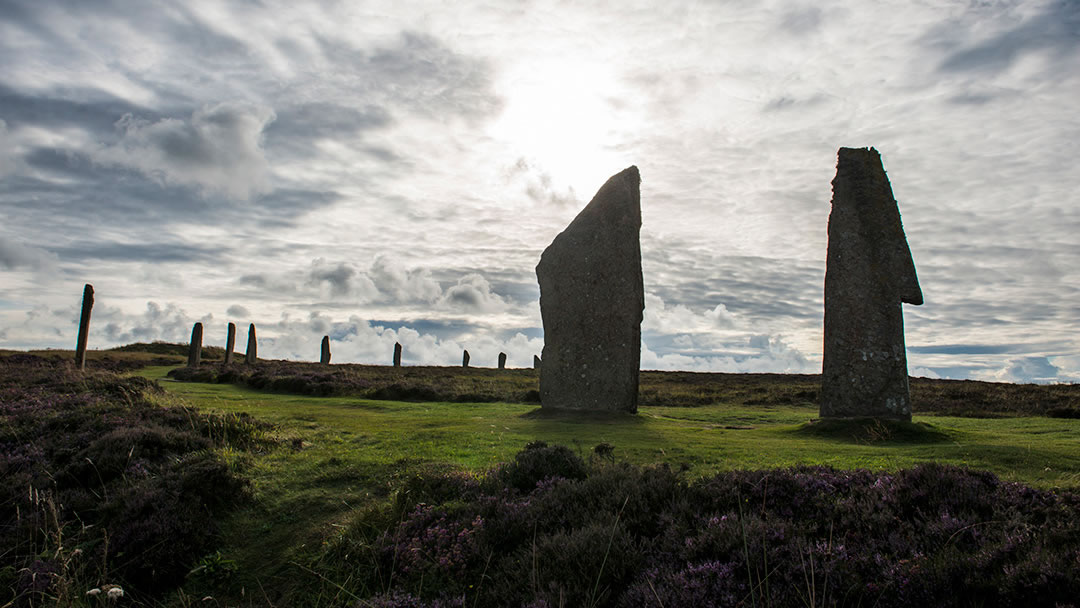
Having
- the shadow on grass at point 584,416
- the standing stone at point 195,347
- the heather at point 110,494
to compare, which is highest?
the standing stone at point 195,347

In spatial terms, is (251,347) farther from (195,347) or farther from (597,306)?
(597,306)

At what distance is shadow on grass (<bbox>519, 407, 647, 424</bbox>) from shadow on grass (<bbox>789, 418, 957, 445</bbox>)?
444cm

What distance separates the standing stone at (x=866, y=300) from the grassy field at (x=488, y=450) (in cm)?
115

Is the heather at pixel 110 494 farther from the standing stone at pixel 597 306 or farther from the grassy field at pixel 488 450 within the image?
the standing stone at pixel 597 306

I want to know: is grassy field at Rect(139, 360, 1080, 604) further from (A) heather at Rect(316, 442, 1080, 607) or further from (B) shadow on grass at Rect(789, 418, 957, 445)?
(A) heather at Rect(316, 442, 1080, 607)

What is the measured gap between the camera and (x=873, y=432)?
49.4 ft

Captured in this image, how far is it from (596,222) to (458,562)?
50.2 ft

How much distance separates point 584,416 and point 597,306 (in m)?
3.47

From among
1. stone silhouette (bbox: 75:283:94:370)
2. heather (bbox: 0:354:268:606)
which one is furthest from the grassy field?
stone silhouette (bbox: 75:283:94:370)

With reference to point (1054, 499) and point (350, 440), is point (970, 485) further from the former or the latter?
point (350, 440)

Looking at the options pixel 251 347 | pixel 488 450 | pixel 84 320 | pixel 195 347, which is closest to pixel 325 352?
pixel 251 347

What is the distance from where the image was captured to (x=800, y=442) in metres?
14.4

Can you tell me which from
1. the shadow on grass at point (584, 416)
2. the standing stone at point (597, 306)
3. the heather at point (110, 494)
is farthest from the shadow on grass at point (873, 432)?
the heather at point (110, 494)

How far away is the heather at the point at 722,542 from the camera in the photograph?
482 cm
